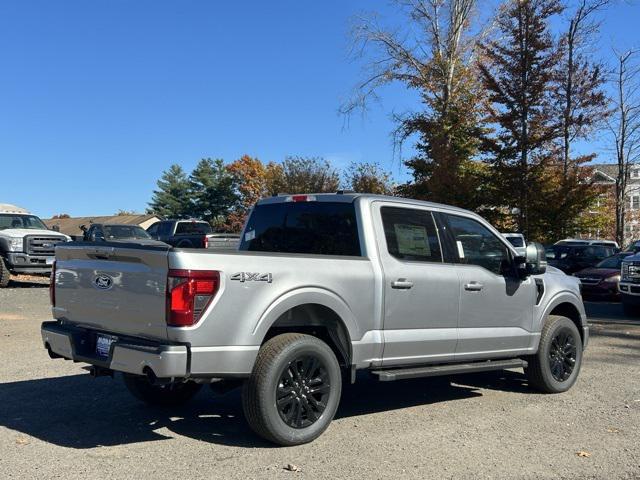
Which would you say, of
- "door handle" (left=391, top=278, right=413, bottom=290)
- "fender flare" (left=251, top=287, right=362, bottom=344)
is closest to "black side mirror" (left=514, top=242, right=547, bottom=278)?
"door handle" (left=391, top=278, right=413, bottom=290)

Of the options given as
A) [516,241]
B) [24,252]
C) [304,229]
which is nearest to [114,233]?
[24,252]

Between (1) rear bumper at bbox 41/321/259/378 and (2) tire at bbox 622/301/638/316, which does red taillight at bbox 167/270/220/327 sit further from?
(2) tire at bbox 622/301/638/316

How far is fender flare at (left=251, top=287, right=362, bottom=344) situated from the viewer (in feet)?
16.0

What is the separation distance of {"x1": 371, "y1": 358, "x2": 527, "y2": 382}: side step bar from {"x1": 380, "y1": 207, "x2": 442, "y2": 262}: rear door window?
0.98 meters

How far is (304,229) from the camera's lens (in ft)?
20.2

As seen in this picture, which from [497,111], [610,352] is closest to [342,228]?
[610,352]

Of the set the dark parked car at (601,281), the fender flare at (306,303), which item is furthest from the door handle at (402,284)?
the dark parked car at (601,281)

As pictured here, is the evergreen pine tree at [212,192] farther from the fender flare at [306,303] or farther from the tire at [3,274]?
the fender flare at [306,303]

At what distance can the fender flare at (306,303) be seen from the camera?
488cm

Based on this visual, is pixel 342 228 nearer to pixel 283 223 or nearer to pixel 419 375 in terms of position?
pixel 283 223

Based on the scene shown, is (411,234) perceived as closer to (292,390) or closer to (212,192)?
(292,390)

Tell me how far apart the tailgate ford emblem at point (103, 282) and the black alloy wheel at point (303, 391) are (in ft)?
4.87

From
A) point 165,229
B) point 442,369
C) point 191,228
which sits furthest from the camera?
point 191,228

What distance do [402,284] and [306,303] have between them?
1.01m
